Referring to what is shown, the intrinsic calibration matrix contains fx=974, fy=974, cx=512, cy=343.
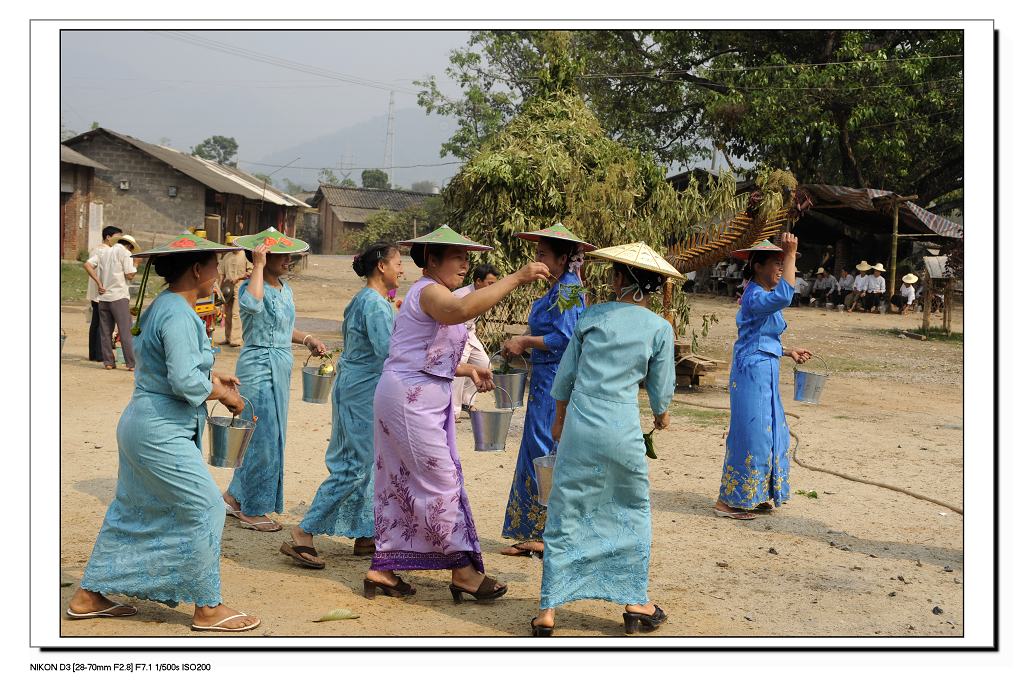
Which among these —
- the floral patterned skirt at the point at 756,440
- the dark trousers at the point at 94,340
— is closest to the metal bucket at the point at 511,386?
the floral patterned skirt at the point at 756,440

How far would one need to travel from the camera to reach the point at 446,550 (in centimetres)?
492

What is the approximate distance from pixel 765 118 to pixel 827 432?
17038mm

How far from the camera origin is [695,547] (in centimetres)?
609

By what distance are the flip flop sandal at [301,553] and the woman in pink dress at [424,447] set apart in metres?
0.56

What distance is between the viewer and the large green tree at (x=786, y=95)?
80.2ft

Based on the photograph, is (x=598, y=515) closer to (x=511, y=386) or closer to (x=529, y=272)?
(x=529, y=272)

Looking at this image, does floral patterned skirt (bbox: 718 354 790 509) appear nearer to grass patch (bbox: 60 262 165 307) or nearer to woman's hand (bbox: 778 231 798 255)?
woman's hand (bbox: 778 231 798 255)

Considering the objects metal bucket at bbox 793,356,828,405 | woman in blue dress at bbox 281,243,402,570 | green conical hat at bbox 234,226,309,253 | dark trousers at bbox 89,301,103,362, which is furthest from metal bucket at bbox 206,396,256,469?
dark trousers at bbox 89,301,103,362

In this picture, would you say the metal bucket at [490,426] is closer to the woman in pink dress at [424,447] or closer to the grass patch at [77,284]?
the woman in pink dress at [424,447]

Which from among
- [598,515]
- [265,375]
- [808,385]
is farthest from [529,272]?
[808,385]

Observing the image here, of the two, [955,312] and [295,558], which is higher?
[955,312]

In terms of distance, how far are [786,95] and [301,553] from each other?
22572 millimetres
